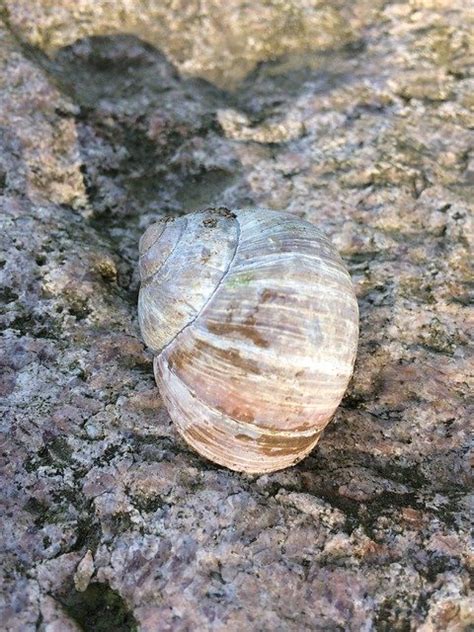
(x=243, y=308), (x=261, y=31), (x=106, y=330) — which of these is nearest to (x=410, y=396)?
(x=243, y=308)

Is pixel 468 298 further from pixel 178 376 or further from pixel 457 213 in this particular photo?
pixel 178 376

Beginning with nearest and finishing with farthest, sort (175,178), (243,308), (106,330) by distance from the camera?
(243,308), (106,330), (175,178)

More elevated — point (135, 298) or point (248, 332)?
point (248, 332)

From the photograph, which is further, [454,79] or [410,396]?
[454,79]

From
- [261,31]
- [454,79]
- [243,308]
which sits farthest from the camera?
[261,31]

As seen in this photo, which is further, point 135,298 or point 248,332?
point 135,298
